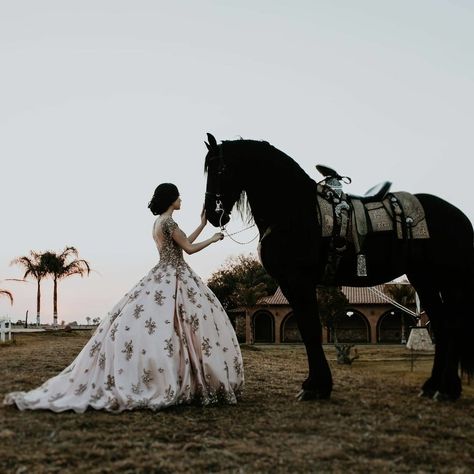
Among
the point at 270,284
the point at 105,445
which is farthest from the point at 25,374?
the point at 270,284

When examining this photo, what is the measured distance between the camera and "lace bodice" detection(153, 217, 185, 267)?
6.45m

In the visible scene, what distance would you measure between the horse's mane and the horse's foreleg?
1.08 metres

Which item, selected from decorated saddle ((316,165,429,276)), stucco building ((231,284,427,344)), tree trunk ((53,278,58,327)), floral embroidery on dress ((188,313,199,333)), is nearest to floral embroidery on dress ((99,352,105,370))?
floral embroidery on dress ((188,313,199,333))

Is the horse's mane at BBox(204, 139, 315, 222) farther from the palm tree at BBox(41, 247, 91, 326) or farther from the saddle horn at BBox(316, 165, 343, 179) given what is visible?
the palm tree at BBox(41, 247, 91, 326)

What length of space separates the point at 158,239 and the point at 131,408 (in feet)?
6.42

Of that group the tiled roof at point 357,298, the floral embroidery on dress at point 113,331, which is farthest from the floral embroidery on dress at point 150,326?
the tiled roof at point 357,298

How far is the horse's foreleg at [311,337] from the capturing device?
6090 mm

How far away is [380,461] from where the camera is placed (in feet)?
12.2

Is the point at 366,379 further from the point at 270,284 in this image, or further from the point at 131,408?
the point at 270,284

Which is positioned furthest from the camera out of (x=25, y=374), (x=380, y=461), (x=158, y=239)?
(x=25, y=374)

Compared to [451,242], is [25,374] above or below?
below

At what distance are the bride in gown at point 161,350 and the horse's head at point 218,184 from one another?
22cm

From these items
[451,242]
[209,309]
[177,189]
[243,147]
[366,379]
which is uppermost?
[243,147]

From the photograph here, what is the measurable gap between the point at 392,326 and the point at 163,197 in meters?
48.8
